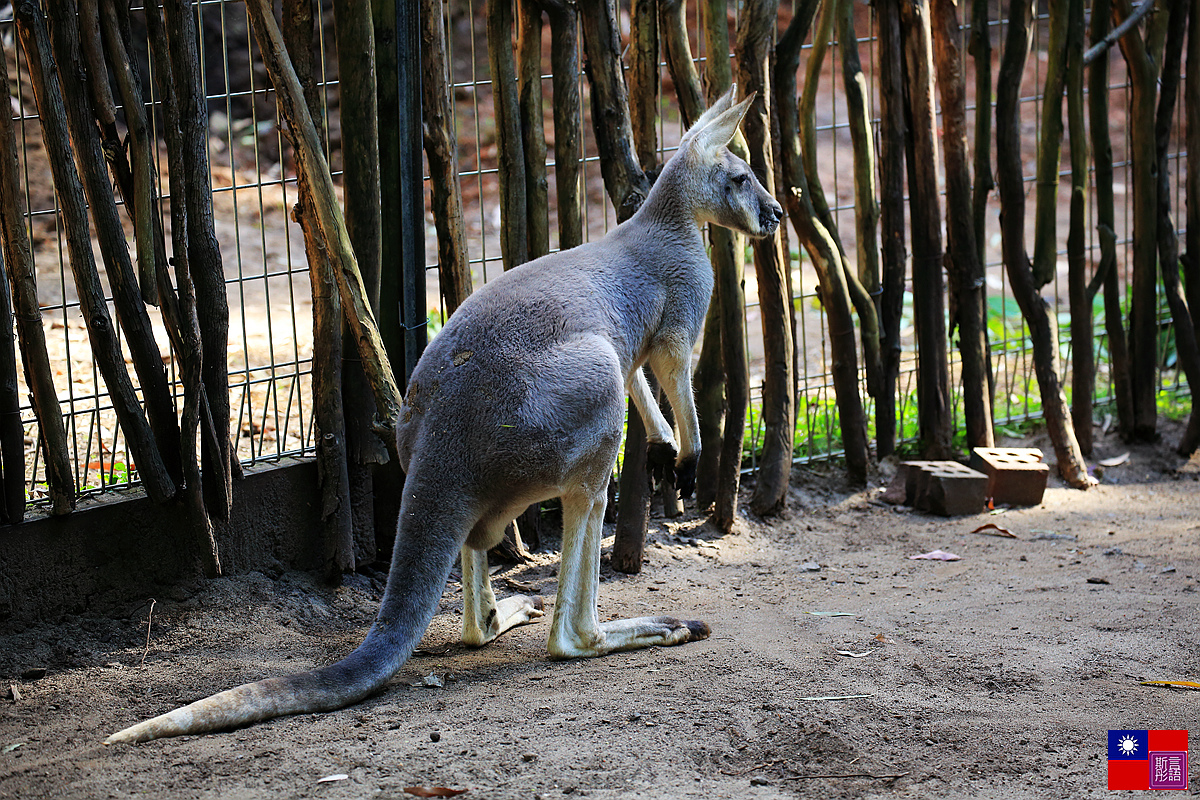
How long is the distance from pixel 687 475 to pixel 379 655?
4.94ft

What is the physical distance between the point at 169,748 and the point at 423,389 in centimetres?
131

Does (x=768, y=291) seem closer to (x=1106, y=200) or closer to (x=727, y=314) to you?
(x=727, y=314)

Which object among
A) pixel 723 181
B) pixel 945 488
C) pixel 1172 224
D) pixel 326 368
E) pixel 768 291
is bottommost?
pixel 945 488

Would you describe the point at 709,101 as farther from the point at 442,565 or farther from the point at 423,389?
the point at 442,565

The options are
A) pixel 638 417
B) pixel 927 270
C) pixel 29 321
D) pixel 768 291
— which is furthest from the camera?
pixel 927 270

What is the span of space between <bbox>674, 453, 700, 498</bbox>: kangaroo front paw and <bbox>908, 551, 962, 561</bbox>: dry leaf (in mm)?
1580

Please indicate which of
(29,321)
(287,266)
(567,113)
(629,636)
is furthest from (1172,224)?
(29,321)

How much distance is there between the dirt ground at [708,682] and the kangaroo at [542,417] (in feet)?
0.34

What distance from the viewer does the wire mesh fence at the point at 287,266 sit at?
455 centimetres

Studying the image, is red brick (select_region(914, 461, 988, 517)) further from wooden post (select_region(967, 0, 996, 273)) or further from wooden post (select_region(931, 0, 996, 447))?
wooden post (select_region(967, 0, 996, 273))

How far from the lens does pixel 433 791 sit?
261cm

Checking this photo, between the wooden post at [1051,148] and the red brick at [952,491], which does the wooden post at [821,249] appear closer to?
the red brick at [952,491]

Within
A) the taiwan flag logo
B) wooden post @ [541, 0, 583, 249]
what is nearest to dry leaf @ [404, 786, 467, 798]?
the taiwan flag logo

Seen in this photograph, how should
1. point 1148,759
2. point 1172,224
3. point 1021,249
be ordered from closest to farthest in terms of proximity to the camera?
point 1148,759, point 1021,249, point 1172,224
